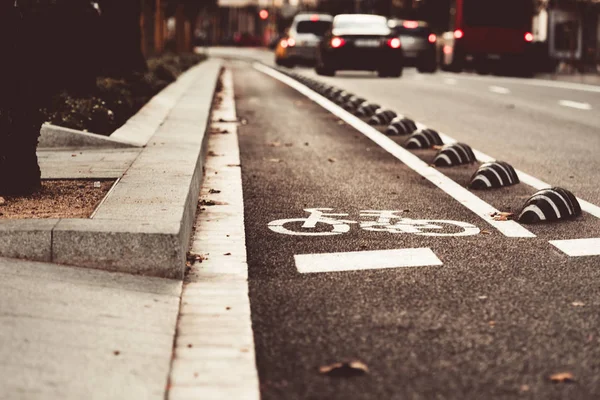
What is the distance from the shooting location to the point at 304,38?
41781 mm

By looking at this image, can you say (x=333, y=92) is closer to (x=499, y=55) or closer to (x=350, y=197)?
(x=350, y=197)

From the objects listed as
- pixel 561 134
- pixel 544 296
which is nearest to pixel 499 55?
pixel 561 134

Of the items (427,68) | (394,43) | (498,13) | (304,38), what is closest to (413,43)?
(427,68)

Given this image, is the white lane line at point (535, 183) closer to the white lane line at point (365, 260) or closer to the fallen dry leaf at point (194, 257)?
the white lane line at point (365, 260)

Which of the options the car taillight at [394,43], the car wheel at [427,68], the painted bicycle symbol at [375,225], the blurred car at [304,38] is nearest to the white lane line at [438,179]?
the painted bicycle symbol at [375,225]

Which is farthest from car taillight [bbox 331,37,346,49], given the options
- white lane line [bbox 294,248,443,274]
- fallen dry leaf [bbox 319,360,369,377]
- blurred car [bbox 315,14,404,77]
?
fallen dry leaf [bbox 319,360,369,377]

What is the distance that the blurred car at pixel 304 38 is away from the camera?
41.8 meters

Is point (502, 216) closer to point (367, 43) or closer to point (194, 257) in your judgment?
point (194, 257)

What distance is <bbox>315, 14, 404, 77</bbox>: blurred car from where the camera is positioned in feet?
105

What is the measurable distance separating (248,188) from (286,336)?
4672mm

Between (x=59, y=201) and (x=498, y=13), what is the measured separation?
33939 millimetres

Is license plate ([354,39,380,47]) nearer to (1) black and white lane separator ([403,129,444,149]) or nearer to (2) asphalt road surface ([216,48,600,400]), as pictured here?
(1) black and white lane separator ([403,129,444,149])

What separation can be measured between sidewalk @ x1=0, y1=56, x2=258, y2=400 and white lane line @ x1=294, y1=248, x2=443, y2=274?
0.36m

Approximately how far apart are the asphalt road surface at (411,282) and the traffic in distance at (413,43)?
19945 mm
